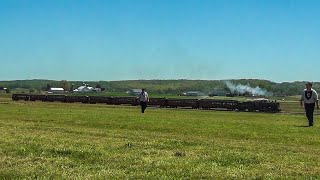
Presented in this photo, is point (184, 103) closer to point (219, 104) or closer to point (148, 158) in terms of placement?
point (219, 104)

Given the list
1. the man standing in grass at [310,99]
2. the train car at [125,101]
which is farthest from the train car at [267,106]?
the man standing in grass at [310,99]

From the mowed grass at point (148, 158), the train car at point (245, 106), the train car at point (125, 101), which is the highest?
the train car at point (125, 101)

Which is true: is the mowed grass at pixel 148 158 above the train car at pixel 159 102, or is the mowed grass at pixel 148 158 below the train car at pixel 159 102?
below

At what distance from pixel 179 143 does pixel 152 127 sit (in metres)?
7.02

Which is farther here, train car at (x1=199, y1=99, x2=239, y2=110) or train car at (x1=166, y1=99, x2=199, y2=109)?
train car at (x1=166, y1=99, x2=199, y2=109)

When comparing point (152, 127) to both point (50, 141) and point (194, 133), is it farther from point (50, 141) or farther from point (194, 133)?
point (50, 141)

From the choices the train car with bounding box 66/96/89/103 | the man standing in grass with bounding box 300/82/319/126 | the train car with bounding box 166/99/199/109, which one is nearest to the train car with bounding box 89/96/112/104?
the train car with bounding box 66/96/89/103

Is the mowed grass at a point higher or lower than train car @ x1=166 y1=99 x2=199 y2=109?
lower

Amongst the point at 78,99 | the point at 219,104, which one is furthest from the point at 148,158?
the point at 78,99

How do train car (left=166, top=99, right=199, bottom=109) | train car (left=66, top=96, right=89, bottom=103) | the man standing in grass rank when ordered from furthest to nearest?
train car (left=66, top=96, right=89, bottom=103)
train car (left=166, top=99, right=199, bottom=109)
the man standing in grass

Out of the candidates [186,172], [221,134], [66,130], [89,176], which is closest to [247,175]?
[186,172]

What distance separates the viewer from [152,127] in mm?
21219

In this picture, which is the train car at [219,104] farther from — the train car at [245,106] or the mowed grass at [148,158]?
the mowed grass at [148,158]

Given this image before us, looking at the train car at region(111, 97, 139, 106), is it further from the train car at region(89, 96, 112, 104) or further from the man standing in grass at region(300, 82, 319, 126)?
the man standing in grass at region(300, 82, 319, 126)
